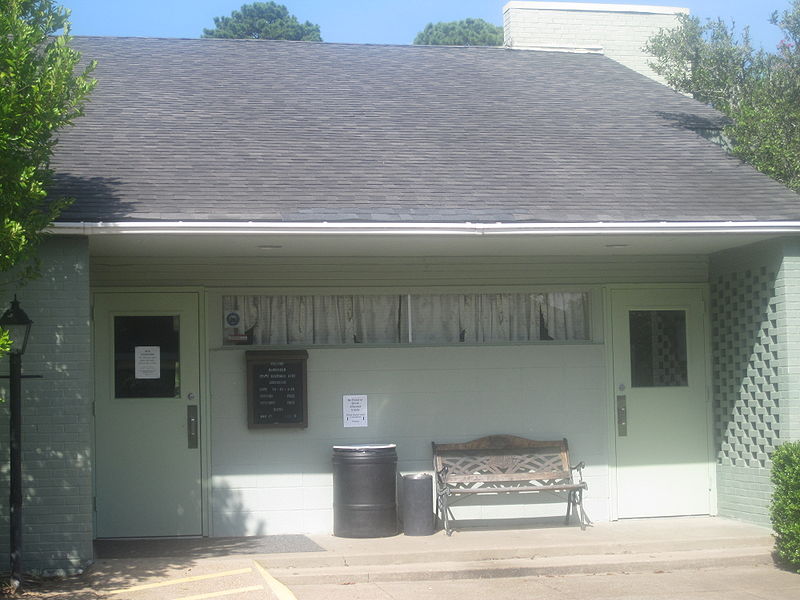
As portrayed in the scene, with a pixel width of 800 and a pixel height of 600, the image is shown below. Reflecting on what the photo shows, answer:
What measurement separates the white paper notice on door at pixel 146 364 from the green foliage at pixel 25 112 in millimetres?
2843

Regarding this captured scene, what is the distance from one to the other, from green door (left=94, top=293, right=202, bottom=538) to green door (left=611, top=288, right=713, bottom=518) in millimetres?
4336

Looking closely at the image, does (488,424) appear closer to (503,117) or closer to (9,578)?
(503,117)

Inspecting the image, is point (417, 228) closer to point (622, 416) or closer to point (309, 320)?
point (309, 320)

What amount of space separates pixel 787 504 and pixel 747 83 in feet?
20.5

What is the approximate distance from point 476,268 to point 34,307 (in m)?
4.36

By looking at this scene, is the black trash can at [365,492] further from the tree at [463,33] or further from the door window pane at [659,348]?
the tree at [463,33]

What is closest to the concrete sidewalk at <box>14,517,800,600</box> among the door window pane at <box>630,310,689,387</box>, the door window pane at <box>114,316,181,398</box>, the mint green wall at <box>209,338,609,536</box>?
the mint green wall at <box>209,338,609,536</box>

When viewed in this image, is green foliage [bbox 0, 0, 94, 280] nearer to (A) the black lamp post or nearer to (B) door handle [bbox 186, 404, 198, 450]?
(A) the black lamp post

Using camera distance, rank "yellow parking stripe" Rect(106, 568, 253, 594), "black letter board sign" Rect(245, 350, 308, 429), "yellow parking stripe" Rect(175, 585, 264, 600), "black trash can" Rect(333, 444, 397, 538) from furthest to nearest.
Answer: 1. "black letter board sign" Rect(245, 350, 308, 429)
2. "black trash can" Rect(333, 444, 397, 538)
3. "yellow parking stripe" Rect(106, 568, 253, 594)
4. "yellow parking stripe" Rect(175, 585, 264, 600)

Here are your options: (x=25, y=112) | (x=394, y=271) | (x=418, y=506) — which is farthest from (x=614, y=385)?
(x=25, y=112)

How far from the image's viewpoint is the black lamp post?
25.4 feet

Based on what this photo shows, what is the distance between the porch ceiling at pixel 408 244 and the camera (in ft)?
29.1

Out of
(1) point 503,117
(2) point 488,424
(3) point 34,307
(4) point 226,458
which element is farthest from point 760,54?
(3) point 34,307

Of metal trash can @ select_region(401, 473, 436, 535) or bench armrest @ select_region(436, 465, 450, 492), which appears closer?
metal trash can @ select_region(401, 473, 436, 535)
